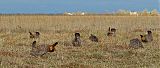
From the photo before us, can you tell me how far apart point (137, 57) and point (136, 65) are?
5.97ft

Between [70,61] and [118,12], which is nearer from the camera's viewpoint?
[70,61]

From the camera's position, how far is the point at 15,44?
1764 cm

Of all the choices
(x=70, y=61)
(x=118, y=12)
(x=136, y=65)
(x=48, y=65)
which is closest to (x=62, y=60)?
(x=70, y=61)

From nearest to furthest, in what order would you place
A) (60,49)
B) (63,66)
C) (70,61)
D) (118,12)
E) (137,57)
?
(63,66), (70,61), (137,57), (60,49), (118,12)

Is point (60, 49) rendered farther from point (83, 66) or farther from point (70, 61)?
point (83, 66)

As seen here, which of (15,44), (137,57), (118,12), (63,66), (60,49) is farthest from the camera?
(118,12)

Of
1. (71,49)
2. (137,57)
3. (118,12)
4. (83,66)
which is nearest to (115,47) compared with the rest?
(71,49)

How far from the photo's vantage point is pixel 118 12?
8494cm

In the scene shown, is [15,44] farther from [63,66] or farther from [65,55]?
[63,66]

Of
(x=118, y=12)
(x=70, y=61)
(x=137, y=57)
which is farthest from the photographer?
(x=118, y=12)

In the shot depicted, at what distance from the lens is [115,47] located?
54.7ft

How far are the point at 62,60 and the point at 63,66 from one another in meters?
1.46

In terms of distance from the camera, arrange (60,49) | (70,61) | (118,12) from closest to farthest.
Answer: (70,61)
(60,49)
(118,12)

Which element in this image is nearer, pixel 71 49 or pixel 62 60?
pixel 62 60
